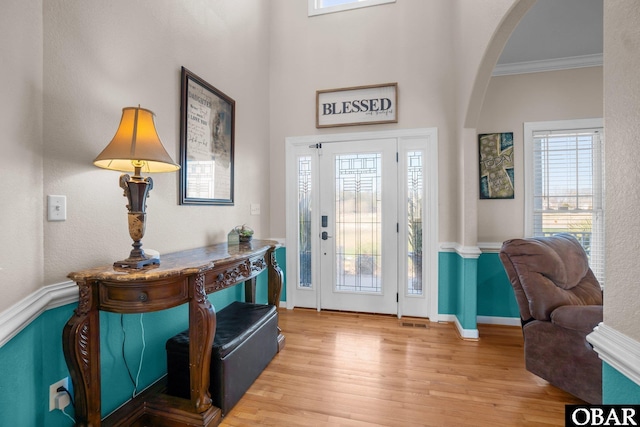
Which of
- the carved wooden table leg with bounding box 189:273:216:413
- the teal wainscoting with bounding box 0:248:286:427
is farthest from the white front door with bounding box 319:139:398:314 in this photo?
the carved wooden table leg with bounding box 189:273:216:413

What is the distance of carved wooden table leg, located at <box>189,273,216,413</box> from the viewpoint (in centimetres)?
149

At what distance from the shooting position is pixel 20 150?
1.18 m

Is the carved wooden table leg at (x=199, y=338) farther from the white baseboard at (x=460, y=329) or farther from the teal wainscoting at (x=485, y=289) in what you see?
the teal wainscoting at (x=485, y=289)

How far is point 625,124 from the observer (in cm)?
76

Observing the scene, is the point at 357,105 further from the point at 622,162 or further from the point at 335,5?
the point at 622,162

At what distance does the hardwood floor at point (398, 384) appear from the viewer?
171cm

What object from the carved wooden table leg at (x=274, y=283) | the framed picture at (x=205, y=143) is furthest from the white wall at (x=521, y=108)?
the framed picture at (x=205, y=143)

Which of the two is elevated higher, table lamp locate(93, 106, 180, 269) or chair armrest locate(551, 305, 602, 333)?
table lamp locate(93, 106, 180, 269)

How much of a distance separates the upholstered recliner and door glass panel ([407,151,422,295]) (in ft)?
3.64

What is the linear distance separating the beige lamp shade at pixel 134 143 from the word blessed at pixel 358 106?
239 cm

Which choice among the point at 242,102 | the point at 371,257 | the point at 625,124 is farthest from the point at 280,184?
the point at 625,124

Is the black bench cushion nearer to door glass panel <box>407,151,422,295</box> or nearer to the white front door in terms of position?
the white front door

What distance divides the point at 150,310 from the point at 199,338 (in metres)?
0.31

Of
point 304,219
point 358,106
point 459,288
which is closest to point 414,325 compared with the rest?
point 459,288
